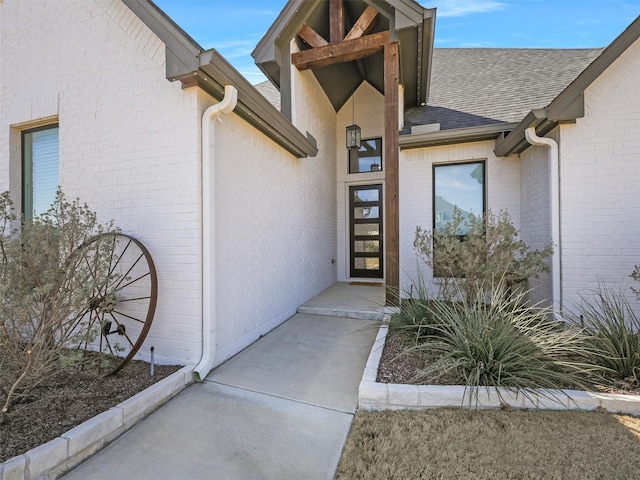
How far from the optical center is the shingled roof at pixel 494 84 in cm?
604

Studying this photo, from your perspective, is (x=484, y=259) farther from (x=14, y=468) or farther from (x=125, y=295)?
(x=14, y=468)

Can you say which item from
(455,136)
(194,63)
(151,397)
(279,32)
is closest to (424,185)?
(455,136)

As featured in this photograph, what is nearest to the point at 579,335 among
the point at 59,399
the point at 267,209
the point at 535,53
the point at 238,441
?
the point at 238,441

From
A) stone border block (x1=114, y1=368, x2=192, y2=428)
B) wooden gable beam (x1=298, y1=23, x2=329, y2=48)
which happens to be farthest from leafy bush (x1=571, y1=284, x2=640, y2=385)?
wooden gable beam (x1=298, y1=23, x2=329, y2=48)

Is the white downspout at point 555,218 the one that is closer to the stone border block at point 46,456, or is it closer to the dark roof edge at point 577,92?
the dark roof edge at point 577,92

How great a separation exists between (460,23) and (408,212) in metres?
4.00

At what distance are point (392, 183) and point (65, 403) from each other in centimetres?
444

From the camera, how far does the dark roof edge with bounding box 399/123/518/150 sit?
5.35 metres

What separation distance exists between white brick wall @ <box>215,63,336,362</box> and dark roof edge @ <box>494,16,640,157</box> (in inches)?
141

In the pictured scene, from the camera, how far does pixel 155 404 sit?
260 cm

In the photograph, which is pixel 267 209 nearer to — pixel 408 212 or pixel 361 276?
pixel 408 212

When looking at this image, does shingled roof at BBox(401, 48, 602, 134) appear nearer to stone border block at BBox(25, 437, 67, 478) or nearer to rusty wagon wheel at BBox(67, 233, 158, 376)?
rusty wagon wheel at BBox(67, 233, 158, 376)

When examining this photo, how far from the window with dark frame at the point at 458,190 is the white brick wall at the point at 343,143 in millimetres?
1857

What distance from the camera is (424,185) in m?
6.05
